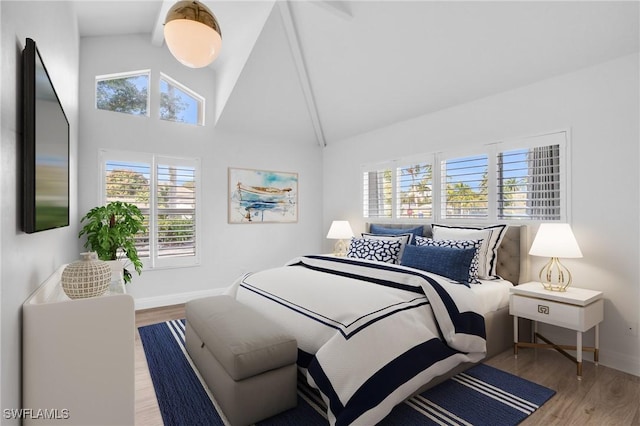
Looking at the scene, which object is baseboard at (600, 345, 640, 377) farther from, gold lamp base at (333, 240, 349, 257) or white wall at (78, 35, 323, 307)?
white wall at (78, 35, 323, 307)

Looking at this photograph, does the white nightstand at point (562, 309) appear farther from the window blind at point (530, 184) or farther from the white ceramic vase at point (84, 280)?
the white ceramic vase at point (84, 280)

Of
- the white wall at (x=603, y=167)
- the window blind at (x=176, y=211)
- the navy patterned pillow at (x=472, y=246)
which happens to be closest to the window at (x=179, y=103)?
the window blind at (x=176, y=211)

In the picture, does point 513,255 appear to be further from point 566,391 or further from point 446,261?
point 566,391

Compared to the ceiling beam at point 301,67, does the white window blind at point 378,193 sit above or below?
Result: below

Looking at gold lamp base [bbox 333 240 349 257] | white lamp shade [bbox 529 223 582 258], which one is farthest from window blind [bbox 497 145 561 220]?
gold lamp base [bbox 333 240 349 257]

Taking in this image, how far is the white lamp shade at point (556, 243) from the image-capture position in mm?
2484

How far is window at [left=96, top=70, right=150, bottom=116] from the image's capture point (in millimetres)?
3914

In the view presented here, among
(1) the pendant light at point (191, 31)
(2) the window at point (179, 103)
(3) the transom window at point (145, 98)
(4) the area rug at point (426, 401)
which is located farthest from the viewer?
(2) the window at point (179, 103)

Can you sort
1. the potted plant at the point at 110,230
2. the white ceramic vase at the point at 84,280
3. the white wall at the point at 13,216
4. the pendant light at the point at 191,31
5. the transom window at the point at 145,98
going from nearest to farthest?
the white wall at the point at 13,216, the white ceramic vase at the point at 84,280, the pendant light at the point at 191,31, the potted plant at the point at 110,230, the transom window at the point at 145,98

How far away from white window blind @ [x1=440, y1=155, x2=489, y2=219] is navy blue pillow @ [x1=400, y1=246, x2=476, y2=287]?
2.64 feet

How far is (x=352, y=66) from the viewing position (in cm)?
372

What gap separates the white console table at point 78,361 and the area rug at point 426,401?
62 centimetres

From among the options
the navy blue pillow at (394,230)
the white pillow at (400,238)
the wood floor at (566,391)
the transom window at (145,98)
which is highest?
the transom window at (145,98)

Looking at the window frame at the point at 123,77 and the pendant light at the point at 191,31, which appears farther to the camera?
the window frame at the point at 123,77
